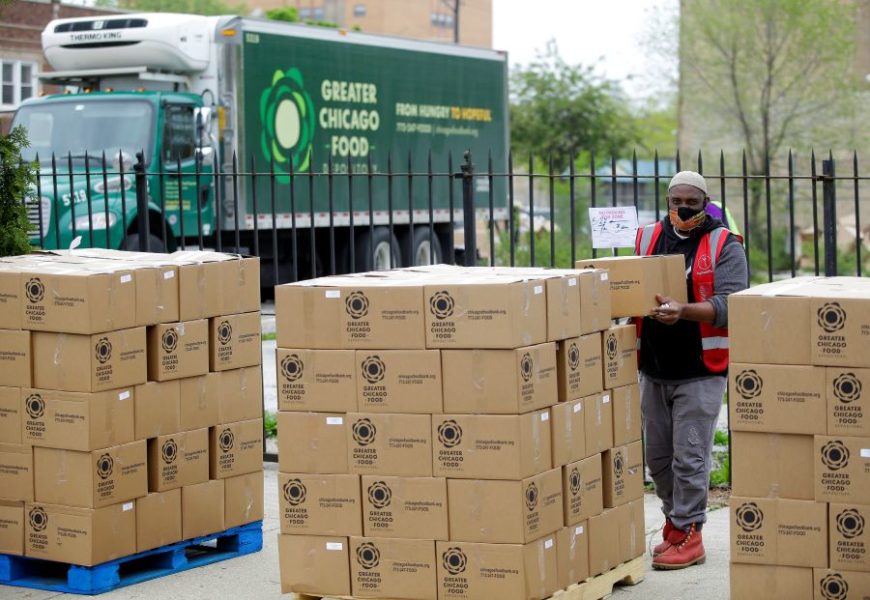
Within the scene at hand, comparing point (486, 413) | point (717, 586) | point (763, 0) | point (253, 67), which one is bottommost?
point (717, 586)

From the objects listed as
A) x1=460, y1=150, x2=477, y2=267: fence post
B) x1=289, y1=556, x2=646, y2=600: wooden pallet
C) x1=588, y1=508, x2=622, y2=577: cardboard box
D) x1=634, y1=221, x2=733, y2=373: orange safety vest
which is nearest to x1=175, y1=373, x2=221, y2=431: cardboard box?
x1=289, y1=556, x2=646, y2=600: wooden pallet

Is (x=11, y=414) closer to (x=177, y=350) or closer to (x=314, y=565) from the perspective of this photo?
(x=177, y=350)

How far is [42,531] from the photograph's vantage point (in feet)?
20.4

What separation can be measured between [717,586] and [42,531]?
10.4ft

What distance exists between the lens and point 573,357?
5.55 m

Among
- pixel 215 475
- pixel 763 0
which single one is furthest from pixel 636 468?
pixel 763 0

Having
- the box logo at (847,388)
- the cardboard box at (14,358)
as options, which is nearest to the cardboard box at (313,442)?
the cardboard box at (14,358)

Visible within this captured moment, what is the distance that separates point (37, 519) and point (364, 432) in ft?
6.21

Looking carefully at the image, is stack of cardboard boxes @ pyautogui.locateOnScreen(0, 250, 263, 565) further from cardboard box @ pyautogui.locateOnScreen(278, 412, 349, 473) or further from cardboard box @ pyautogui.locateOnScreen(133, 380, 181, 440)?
cardboard box @ pyautogui.locateOnScreen(278, 412, 349, 473)

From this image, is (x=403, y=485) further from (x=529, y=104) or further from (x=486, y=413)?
(x=529, y=104)

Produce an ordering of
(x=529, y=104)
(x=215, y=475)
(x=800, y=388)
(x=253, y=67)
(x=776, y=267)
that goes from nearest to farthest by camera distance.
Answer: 1. (x=800, y=388)
2. (x=215, y=475)
3. (x=253, y=67)
4. (x=776, y=267)
5. (x=529, y=104)

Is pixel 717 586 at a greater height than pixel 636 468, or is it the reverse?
pixel 636 468

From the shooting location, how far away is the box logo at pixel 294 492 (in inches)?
216

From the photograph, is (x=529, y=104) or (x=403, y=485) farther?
(x=529, y=104)
